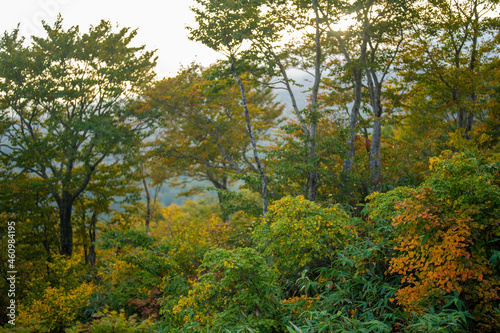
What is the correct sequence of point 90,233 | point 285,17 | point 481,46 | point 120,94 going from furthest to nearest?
point 90,233 → point 120,94 → point 481,46 → point 285,17

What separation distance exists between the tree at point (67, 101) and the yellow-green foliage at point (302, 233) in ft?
29.0

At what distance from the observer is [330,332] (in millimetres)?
4090

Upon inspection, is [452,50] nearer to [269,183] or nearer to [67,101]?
[269,183]


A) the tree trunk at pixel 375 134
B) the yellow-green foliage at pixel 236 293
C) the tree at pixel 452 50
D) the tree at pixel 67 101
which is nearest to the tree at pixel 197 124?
the tree at pixel 67 101

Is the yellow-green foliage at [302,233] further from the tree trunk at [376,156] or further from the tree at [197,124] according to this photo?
the tree at [197,124]

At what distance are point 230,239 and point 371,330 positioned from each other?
554 centimetres

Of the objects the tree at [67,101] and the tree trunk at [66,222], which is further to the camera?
the tree trunk at [66,222]

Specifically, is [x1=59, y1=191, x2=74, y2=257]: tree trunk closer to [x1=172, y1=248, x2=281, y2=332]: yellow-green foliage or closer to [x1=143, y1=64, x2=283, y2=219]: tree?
[x1=143, y1=64, x2=283, y2=219]: tree

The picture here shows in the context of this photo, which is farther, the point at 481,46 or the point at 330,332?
the point at 481,46

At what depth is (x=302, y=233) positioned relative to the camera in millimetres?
5707

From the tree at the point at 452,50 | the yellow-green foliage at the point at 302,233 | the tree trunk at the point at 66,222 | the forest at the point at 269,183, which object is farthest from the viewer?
the tree trunk at the point at 66,222

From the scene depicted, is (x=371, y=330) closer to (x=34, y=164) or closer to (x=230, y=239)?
(x=230, y=239)

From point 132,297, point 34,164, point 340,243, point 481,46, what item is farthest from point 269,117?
point 340,243

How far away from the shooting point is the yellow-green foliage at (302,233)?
19.1 ft
